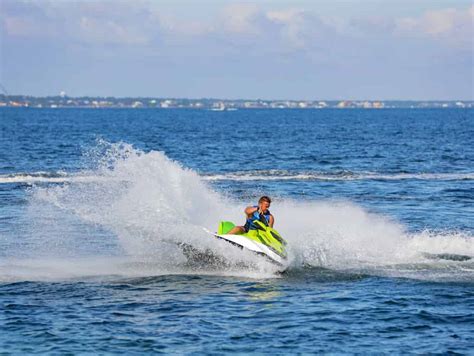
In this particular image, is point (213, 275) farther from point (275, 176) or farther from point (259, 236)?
point (275, 176)

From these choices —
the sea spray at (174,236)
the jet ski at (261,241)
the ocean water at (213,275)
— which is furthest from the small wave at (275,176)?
the jet ski at (261,241)

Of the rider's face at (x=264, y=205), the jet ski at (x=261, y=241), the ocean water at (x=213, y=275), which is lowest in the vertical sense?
the ocean water at (x=213, y=275)

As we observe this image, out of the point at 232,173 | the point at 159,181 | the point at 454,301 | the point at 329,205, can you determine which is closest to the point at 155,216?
the point at 159,181

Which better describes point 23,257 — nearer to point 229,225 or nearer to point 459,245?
point 229,225

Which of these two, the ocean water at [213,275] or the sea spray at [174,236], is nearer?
the ocean water at [213,275]

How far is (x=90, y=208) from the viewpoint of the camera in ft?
71.5

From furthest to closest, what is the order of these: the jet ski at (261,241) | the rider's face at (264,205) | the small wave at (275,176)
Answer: the small wave at (275,176), the rider's face at (264,205), the jet ski at (261,241)

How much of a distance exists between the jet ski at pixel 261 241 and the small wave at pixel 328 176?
905 inches

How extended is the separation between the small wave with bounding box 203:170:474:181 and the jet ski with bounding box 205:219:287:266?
2300 centimetres

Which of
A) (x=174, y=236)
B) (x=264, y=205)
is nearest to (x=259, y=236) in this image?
(x=264, y=205)

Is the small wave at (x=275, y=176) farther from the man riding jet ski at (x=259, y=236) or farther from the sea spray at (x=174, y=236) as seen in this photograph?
the man riding jet ski at (x=259, y=236)

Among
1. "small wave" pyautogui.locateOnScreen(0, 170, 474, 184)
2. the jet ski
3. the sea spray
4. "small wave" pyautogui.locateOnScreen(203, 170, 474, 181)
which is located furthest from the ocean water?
"small wave" pyautogui.locateOnScreen(203, 170, 474, 181)

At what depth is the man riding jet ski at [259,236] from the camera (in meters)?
19.2

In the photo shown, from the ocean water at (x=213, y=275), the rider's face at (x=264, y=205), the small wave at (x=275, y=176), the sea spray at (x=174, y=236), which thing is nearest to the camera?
the ocean water at (x=213, y=275)
